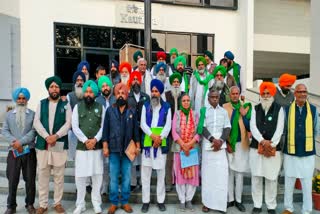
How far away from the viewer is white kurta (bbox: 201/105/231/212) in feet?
16.8

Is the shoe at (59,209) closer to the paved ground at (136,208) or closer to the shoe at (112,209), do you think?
the paved ground at (136,208)

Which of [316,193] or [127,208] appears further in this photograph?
[316,193]

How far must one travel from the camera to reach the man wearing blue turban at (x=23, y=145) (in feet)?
16.3

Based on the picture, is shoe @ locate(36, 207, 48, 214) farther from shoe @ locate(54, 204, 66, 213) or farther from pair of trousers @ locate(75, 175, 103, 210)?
pair of trousers @ locate(75, 175, 103, 210)

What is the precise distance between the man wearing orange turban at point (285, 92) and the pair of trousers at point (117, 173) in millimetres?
2943

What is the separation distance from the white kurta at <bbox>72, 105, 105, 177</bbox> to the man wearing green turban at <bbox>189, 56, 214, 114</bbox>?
2.16 metres

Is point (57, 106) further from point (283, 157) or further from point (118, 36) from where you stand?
point (118, 36)

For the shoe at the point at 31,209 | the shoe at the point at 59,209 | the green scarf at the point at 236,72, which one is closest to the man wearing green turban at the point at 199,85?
the green scarf at the point at 236,72

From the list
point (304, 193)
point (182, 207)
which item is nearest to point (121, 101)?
point (182, 207)

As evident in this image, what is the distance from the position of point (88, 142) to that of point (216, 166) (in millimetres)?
2109

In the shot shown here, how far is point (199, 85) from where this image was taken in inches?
247

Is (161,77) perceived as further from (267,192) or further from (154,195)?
(267,192)

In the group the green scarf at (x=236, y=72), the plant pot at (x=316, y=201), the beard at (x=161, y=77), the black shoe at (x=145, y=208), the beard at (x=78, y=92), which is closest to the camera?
the black shoe at (x=145, y=208)

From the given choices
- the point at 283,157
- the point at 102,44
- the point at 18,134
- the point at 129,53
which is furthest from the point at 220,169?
the point at 102,44
